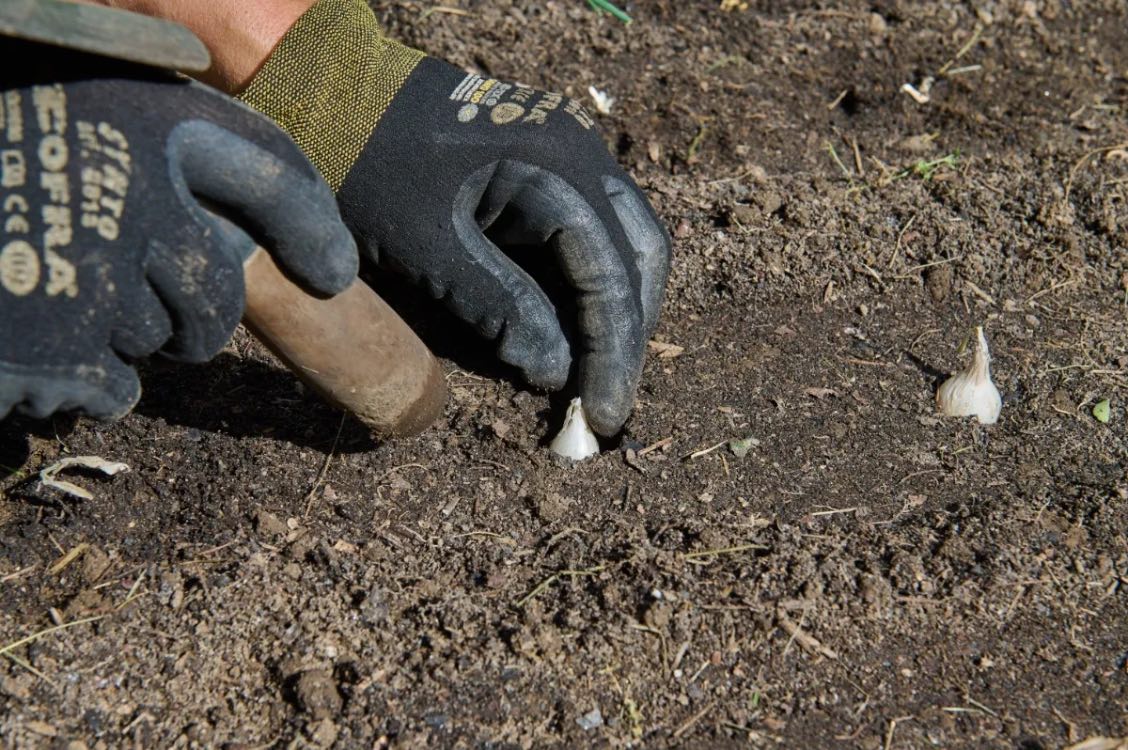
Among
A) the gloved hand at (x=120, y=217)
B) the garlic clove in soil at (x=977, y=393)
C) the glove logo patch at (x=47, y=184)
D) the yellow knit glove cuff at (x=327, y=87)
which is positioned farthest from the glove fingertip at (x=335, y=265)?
the garlic clove in soil at (x=977, y=393)

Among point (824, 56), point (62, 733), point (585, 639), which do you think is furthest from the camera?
point (824, 56)

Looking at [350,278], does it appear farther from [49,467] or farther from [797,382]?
[797,382]

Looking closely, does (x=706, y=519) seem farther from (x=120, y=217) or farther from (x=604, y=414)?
(x=120, y=217)

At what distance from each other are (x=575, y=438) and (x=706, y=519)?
288mm

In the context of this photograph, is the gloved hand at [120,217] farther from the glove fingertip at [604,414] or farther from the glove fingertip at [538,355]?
the glove fingertip at [604,414]

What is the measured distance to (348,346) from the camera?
174 cm

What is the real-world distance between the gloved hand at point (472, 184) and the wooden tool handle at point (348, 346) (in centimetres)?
21

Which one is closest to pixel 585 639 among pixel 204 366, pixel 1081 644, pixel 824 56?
pixel 1081 644

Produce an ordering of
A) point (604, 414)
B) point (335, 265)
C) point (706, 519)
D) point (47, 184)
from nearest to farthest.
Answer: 1. point (47, 184)
2. point (335, 265)
3. point (706, 519)
4. point (604, 414)

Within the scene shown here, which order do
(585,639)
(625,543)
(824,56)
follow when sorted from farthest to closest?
(824,56), (625,543), (585,639)

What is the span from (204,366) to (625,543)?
0.95 m

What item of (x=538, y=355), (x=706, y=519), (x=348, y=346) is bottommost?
(x=706, y=519)

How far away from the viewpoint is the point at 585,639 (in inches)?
68.7

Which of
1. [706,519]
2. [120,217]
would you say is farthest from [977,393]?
[120,217]
